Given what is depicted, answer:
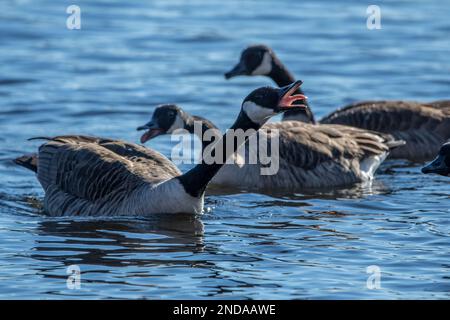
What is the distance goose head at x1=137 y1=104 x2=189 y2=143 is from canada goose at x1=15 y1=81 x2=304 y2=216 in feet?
2.67

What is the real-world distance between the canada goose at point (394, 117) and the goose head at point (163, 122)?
9.49 ft

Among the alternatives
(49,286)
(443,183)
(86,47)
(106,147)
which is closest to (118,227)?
(106,147)

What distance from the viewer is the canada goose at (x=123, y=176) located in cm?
1269

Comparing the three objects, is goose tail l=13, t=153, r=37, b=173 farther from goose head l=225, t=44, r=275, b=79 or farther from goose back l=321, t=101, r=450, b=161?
goose back l=321, t=101, r=450, b=161

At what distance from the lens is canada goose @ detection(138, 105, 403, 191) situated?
15.6 metres

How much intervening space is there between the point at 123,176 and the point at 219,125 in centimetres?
572

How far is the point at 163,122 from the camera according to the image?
1496cm

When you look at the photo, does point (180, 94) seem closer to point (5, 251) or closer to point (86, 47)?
point (86, 47)

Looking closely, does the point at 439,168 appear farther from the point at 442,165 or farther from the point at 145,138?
the point at 145,138

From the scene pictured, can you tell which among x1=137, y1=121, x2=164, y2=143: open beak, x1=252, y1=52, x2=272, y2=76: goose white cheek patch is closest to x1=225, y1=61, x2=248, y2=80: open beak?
x1=252, y1=52, x2=272, y2=76: goose white cheek patch

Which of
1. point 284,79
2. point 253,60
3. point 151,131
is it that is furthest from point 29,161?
point 284,79

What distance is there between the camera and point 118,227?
43.1 ft

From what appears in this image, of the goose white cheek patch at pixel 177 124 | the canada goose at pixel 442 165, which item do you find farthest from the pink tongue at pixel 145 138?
the canada goose at pixel 442 165

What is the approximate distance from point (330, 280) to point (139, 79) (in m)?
11.8
